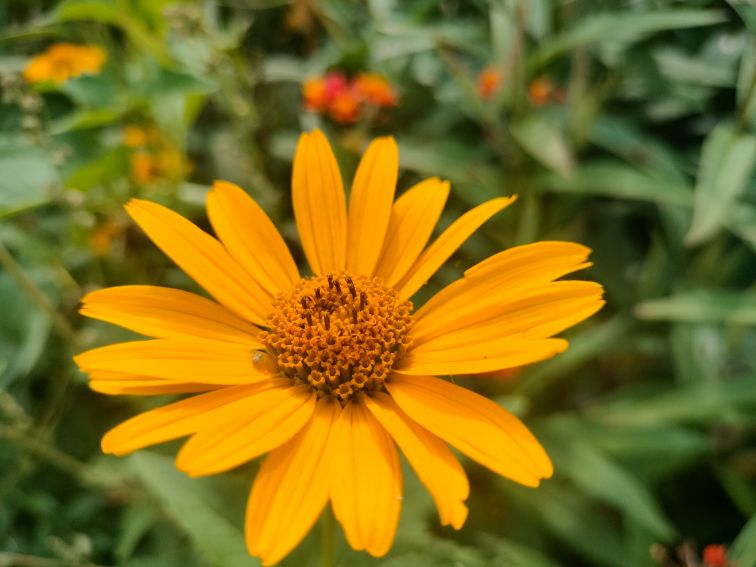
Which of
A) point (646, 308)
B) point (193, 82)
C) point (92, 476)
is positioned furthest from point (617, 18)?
point (92, 476)

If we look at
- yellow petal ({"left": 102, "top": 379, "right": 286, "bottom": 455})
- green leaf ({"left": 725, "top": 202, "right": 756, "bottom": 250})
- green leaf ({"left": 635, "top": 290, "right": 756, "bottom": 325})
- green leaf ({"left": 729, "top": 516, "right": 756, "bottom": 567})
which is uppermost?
yellow petal ({"left": 102, "top": 379, "right": 286, "bottom": 455})

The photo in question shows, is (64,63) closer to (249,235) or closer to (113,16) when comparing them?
(113,16)

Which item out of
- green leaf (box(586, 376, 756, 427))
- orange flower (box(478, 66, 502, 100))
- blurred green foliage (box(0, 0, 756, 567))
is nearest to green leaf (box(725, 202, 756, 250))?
blurred green foliage (box(0, 0, 756, 567))

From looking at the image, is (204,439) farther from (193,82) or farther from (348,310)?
(193,82)

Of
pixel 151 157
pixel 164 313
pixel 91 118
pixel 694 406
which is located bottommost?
pixel 694 406

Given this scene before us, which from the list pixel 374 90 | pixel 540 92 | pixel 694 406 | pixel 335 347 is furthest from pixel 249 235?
pixel 540 92

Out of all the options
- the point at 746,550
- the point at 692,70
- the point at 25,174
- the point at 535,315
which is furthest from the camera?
the point at 692,70

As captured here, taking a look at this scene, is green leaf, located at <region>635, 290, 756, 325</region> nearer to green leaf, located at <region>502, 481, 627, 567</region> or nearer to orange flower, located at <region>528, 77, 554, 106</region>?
green leaf, located at <region>502, 481, 627, 567</region>
